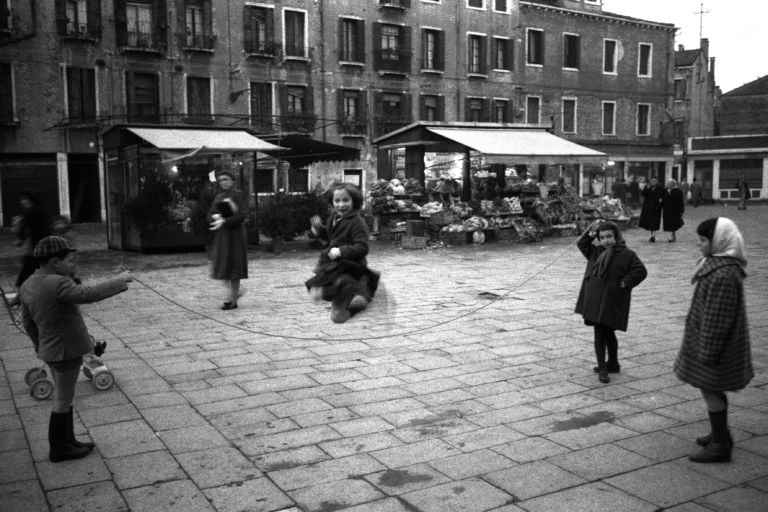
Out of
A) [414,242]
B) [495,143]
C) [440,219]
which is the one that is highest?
[495,143]

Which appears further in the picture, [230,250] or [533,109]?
[533,109]

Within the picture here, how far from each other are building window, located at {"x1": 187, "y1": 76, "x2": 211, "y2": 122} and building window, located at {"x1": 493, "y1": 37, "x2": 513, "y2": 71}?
15043 mm

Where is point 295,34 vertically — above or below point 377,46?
above

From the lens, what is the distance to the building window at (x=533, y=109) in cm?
3956

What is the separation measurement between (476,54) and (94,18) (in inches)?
716

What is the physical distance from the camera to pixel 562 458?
439cm

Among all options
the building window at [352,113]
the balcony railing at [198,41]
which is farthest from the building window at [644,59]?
the balcony railing at [198,41]

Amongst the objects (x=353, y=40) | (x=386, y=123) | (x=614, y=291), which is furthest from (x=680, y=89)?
(x=614, y=291)

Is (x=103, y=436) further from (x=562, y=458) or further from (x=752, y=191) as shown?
(x=752, y=191)

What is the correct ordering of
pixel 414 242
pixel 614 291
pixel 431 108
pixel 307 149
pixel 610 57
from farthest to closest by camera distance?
1. pixel 610 57
2. pixel 431 108
3. pixel 307 149
4. pixel 414 242
5. pixel 614 291

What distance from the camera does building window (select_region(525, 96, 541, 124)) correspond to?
1558 inches

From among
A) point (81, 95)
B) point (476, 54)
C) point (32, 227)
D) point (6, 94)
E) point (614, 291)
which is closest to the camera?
point (614, 291)

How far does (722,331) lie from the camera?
430cm

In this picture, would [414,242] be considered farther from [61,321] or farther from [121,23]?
[121,23]
